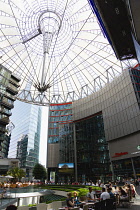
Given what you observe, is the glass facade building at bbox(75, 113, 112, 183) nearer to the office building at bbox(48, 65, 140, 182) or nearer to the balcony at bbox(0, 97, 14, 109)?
the office building at bbox(48, 65, 140, 182)

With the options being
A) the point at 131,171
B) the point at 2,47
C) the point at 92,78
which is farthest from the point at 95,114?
the point at 2,47

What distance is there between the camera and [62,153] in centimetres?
6141

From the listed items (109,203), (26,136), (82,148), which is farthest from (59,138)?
(109,203)

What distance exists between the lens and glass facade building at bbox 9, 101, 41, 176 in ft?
351

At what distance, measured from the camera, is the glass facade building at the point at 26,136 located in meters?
107

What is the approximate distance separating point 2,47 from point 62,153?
4244 cm

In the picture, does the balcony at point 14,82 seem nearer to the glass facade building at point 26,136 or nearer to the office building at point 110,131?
the office building at point 110,131

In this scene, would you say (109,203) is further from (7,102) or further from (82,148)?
(7,102)

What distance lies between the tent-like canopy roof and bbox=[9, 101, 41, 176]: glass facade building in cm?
5359

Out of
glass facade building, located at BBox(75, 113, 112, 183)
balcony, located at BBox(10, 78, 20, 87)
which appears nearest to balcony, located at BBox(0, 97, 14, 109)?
balcony, located at BBox(10, 78, 20, 87)

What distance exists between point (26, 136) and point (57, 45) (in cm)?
8022

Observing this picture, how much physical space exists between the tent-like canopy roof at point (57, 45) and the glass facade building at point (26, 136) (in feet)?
176

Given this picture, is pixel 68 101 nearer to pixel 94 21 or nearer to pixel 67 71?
pixel 67 71

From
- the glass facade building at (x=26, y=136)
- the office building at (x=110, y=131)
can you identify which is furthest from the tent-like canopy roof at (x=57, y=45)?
the glass facade building at (x=26, y=136)
